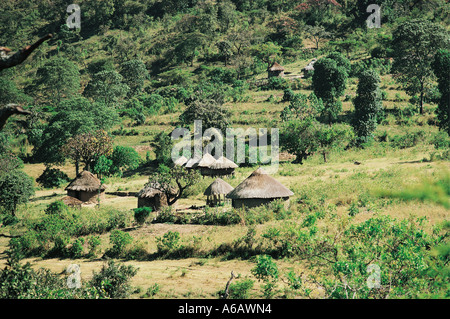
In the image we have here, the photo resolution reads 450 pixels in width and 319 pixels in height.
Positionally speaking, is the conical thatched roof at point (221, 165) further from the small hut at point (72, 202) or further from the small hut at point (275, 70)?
the small hut at point (275, 70)

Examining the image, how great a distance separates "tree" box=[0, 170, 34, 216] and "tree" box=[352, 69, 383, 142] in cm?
2747

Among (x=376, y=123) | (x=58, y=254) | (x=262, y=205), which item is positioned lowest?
(x=58, y=254)

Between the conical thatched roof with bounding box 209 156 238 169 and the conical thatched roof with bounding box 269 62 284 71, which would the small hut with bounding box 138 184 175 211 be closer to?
the conical thatched roof with bounding box 209 156 238 169

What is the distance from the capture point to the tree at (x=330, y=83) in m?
44.3

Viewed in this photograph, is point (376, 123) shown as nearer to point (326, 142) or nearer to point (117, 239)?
point (326, 142)

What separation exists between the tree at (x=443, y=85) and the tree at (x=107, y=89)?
124 feet

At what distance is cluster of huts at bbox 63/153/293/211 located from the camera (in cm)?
2238

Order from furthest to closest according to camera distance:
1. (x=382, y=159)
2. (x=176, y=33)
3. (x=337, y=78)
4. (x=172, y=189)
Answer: (x=176, y=33)
(x=337, y=78)
(x=382, y=159)
(x=172, y=189)

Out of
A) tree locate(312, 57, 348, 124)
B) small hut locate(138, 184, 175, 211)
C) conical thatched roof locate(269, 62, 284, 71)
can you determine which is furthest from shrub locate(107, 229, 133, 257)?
conical thatched roof locate(269, 62, 284, 71)

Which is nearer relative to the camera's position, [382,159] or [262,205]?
[262,205]

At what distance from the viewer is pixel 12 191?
87.7ft

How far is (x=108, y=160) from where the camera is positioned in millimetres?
37719

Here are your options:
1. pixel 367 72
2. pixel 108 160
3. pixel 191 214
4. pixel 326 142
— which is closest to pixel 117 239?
pixel 191 214

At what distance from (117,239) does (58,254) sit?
311 centimetres
